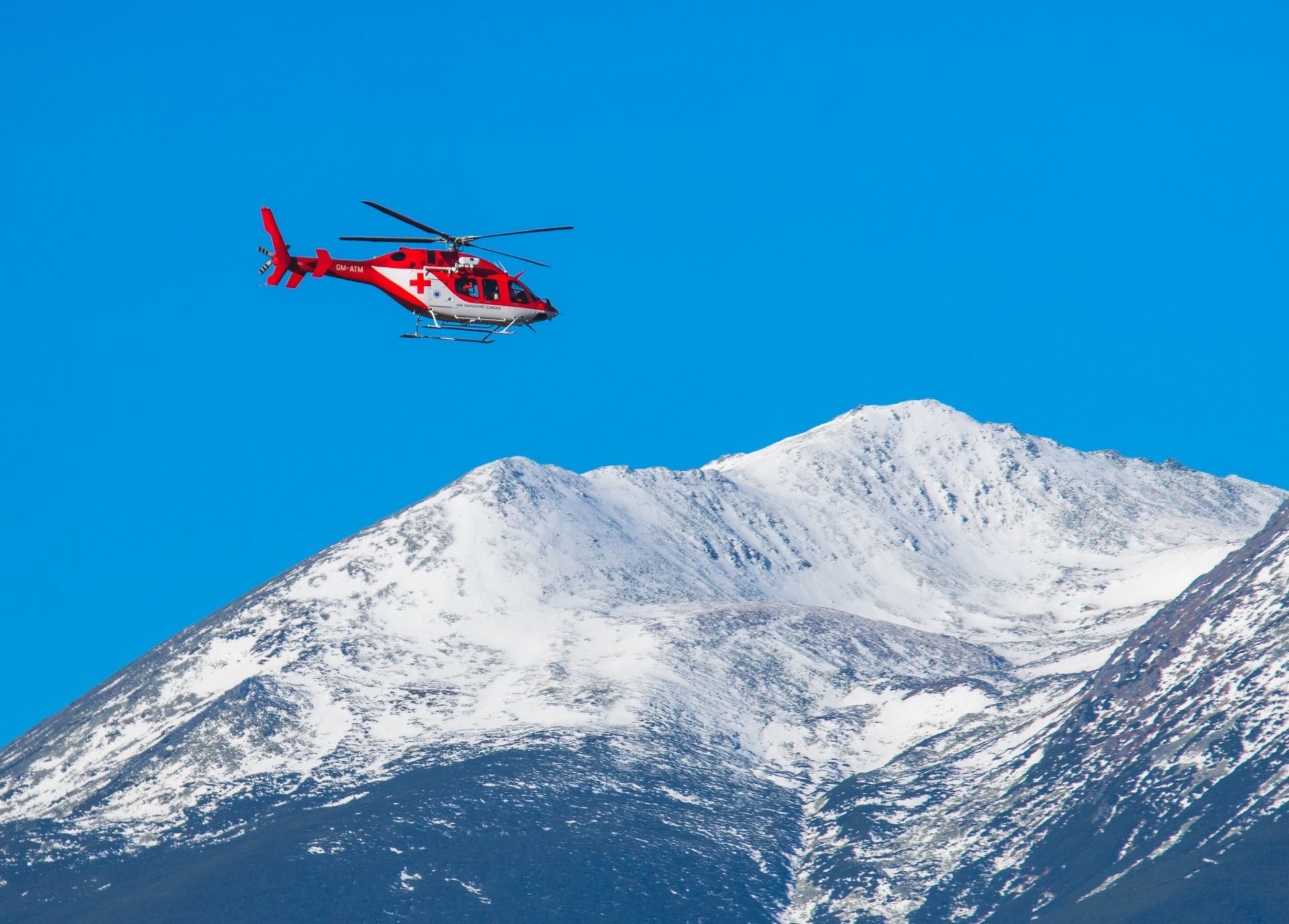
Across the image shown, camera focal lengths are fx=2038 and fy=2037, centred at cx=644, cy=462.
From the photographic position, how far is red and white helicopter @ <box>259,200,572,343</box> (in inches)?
5600

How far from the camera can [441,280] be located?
143m

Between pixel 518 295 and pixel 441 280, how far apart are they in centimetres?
569

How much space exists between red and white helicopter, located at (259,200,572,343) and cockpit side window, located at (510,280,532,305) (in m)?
0.05

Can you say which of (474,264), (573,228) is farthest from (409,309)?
(573,228)

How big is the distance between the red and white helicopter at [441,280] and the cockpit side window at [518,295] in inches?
1.9

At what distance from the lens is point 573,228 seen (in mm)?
123500

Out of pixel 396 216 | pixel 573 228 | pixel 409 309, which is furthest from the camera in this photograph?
pixel 409 309

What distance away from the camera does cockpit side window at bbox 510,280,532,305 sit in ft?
474

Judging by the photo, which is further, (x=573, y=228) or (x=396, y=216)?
(x=396, y=216)

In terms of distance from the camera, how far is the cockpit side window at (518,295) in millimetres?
144625

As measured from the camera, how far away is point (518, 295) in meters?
145

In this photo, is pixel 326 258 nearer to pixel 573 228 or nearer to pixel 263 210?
pixel 263 210

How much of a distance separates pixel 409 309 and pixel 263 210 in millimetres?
13246

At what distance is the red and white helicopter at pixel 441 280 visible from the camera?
142250 millimetres
